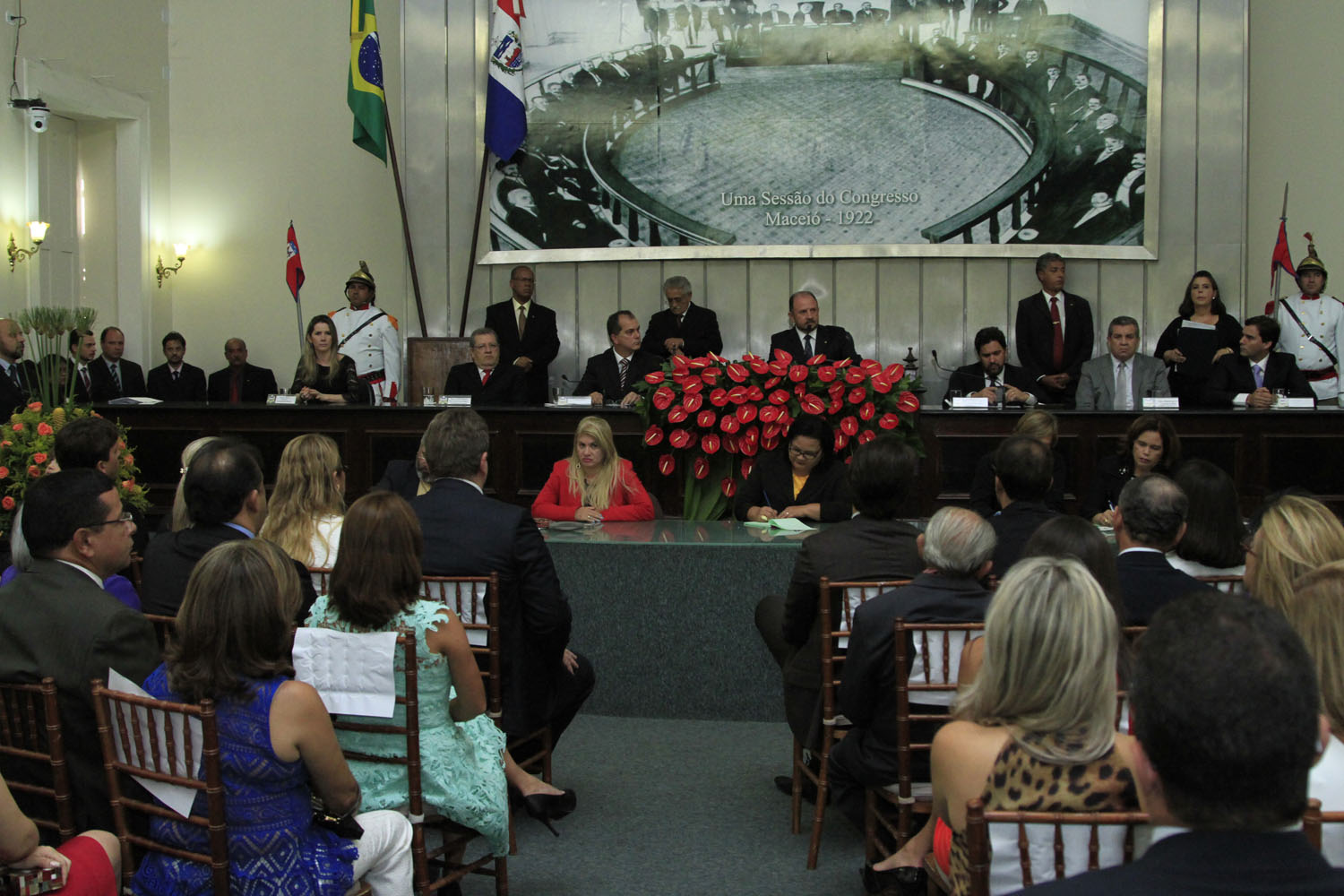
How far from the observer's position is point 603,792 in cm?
341

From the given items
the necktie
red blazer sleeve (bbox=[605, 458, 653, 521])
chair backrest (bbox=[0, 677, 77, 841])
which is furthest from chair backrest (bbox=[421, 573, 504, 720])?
the necktie

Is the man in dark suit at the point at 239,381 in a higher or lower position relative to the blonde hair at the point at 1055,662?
higher

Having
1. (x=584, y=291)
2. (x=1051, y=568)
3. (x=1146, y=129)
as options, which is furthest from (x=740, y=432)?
(x=1146, y=129)

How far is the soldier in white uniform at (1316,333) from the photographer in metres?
7.29

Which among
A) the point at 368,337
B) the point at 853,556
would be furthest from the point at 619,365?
the point at 853,556

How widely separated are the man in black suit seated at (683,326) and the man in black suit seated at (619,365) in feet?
1.39

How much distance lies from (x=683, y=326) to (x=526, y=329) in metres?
1.01

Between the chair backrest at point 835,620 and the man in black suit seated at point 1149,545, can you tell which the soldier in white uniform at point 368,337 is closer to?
the chair backrest at point 835,620

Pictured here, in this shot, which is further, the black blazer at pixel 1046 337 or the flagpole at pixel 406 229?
the flagpole at pixel 406 229

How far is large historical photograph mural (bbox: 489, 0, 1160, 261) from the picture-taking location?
812 centimetres

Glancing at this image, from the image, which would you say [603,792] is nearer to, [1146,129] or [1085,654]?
[1085,654]

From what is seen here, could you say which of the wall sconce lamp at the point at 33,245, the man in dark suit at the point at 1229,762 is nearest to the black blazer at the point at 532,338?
the wall sconce lamp at the point at 33,245

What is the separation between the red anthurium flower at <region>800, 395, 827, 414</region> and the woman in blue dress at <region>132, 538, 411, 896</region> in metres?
2.72

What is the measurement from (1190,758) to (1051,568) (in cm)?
63
